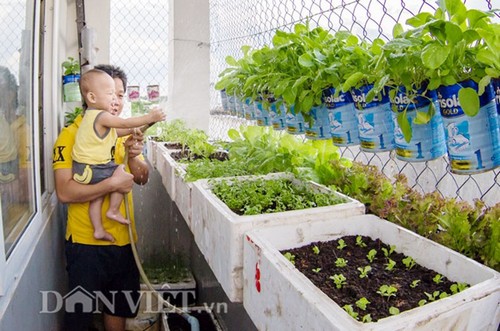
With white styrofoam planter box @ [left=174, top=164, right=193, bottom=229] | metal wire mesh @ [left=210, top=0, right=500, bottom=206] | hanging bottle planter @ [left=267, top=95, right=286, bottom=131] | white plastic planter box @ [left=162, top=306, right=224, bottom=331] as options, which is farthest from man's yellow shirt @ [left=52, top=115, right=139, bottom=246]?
metal wire mesh @ [left=210, top=0, right=500, bottom=206]

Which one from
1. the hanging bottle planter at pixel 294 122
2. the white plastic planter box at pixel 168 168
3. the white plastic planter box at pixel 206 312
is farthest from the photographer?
the white plastic planter box at pixel 206 312

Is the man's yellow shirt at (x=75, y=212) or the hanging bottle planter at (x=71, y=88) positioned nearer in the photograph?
the man's yellow shirt at (x=75, y=212)

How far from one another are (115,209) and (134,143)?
358 millimetres

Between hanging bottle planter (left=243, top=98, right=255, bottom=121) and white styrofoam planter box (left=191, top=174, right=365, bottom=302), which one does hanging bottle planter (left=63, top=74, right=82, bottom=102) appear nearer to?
hanging bottle planter (left=243, top=98, right=255, bottom=121)

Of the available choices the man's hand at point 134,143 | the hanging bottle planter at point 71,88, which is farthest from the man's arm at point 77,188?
the hanging bottle planter at point 71,88

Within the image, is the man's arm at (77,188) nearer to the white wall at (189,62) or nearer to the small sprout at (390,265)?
the small sprout at (390,265)

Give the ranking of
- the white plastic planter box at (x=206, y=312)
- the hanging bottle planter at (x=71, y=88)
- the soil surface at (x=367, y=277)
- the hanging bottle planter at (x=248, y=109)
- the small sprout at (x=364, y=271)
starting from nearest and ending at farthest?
the soil surface at (x=367, y=277)
the small sprout at (x=364, y=271)
the hanging bottle planter at (x=248, y=109)
the white plastic planter box at (x=206, y=312)
the hanging bottle planter at (x=71, y=88)

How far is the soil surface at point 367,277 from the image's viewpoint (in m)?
0.80

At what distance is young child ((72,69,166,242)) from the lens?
6.39 ft

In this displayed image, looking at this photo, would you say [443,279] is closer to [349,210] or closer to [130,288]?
[349,210]

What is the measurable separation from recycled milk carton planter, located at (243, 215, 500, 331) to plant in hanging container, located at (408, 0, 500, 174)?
9.1 inches

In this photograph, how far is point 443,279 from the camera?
0.90 m

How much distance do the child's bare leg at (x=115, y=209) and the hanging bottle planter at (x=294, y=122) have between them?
1.04m

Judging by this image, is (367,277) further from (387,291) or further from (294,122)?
(294,122)
